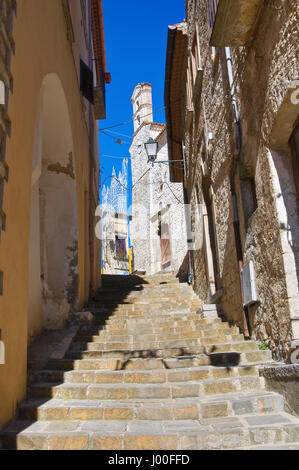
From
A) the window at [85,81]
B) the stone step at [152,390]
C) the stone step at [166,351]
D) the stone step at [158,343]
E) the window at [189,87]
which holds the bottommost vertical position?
the stone step at [152,390]

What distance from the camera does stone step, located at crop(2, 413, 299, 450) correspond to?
3188 millimetres

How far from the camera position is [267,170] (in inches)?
175

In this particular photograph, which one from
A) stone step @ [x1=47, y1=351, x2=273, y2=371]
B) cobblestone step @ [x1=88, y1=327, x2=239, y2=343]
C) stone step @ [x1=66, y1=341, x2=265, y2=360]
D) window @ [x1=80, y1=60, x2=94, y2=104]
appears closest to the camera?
stone step @ [x1=47, y1=351, x2=273, y2=371]

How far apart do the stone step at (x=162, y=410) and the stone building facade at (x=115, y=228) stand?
23496 millimetres

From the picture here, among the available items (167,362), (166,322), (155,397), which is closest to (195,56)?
(166,322)

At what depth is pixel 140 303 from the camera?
348 inches

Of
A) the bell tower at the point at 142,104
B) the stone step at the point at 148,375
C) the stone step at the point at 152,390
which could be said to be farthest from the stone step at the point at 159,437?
the bell tower at the point at 142,104

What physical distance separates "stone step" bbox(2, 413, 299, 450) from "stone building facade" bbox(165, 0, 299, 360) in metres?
0.95

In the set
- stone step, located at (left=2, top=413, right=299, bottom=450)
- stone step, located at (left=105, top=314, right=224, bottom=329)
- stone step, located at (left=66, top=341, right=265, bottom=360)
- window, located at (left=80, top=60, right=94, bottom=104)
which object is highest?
window, located at (left=80, top=60, right=94, bottom=104)

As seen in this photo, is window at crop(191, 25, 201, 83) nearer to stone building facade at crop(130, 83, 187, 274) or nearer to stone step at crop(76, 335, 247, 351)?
stone step at crop(76, 335, 247, 351)

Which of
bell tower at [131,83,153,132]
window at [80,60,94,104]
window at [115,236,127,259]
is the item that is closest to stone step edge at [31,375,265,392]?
window at [80,60,94,104]

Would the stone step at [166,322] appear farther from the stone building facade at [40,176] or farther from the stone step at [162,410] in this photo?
the stone step at [162,410]

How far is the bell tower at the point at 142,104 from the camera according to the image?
85.8 feet

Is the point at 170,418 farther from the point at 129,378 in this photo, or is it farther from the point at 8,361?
the point at 8,361
